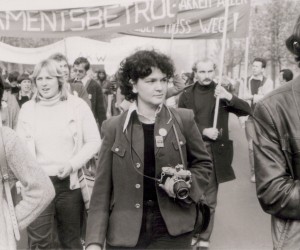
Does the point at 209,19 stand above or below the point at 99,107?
above

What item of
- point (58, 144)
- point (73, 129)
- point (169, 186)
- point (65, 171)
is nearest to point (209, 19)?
point (73, 129)

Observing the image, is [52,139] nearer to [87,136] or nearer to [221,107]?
[87,136]

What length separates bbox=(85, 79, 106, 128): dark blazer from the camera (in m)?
8.51

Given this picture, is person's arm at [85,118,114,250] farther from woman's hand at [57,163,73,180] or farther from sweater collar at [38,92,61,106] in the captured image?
sweater collar at [38,92,61,106]

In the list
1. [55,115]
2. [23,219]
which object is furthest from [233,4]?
[23,219]

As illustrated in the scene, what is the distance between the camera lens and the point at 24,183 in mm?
2795

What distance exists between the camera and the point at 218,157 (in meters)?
6.24

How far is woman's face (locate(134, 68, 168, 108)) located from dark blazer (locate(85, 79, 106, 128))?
15.9 ft

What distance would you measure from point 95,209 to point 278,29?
24802 millimetres

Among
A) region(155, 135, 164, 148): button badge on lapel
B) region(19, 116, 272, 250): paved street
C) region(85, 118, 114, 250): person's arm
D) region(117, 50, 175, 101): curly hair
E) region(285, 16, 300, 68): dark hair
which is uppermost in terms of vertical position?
region(285, 16, 300, 68): dark hair

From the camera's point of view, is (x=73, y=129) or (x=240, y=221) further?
(x=240, y=221)

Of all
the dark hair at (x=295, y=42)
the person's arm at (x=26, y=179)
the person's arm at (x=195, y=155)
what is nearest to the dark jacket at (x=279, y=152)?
the dark hair at (x=295, y=42)

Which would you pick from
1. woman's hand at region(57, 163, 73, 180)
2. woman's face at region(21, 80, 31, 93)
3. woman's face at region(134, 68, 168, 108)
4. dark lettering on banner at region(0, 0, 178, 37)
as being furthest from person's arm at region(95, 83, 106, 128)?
woman's face at region(134, 68, 168, 108)

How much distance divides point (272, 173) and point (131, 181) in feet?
3.99
